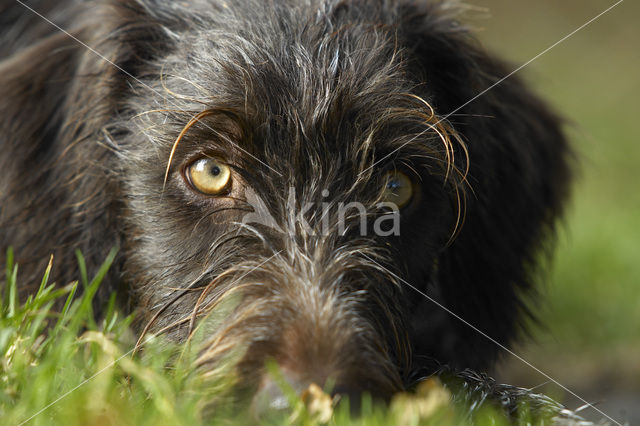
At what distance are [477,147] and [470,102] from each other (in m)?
0.19

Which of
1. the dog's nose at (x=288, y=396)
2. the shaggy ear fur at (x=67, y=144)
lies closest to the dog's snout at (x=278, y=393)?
the dog's nose at (x=288, y=396)

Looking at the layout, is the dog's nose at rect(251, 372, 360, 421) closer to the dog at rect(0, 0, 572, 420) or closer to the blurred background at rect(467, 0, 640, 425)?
the dog at rect(0, 0, 572, 420)

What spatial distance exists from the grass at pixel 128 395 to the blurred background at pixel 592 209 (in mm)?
1022

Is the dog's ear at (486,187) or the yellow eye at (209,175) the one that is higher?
the dog's ear at (486,187)

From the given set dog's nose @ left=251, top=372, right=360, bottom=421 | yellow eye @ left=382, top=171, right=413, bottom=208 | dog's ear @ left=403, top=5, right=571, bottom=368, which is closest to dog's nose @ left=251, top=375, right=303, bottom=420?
dog's nose @ left=251, top=372, right=360, bottom=421

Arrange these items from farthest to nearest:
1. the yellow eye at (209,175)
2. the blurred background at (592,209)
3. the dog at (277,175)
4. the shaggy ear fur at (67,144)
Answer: the blurred background at (592,209) → the shaggy ear fur at (67,144) → the yellow eye at (209,175) → the dog at (277,175)

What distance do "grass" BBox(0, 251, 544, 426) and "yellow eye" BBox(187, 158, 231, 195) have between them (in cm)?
60

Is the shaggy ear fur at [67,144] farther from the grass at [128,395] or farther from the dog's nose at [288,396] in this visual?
the dog's nose at [288,396]

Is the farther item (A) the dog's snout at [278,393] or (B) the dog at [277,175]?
(B) the dog at [277,175]

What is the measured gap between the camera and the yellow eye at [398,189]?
110 inches

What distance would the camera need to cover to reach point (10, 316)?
2297 mm

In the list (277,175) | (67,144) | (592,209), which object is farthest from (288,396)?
(592,209)

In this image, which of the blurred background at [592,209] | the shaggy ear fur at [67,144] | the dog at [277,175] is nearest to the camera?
the dog at [277,175]

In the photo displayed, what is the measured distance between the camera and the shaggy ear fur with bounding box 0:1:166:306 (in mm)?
2980
